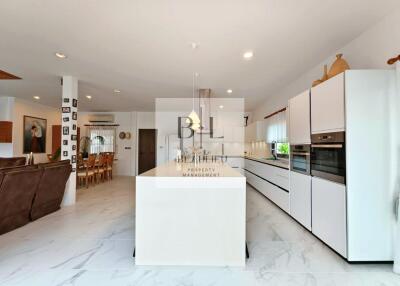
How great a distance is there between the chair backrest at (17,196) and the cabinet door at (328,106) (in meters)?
3.90

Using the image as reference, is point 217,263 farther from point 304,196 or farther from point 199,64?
point 199,64

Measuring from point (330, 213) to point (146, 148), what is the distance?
23.8 feet

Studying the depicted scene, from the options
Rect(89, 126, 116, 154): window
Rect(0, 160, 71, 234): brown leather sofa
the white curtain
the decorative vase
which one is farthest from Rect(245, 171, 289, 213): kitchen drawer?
Rect(89, 126, 116, 154): window

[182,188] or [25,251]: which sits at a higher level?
[182,188]

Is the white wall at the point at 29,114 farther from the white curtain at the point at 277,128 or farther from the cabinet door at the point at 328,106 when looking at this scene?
the cabinet door at the point at 328,106

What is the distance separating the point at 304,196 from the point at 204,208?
1.61 m

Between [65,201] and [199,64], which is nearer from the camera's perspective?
[199,64]

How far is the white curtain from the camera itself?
470 cm

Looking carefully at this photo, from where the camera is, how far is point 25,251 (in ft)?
7.76

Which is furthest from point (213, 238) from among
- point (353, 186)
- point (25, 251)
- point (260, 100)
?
point (260, 100)

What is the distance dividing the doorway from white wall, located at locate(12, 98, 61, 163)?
10.2 ft

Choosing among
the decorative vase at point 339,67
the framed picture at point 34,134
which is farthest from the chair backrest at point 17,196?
the framed picture at point 34,134

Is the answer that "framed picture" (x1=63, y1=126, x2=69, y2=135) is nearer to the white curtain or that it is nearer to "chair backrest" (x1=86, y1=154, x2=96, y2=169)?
"chair backrest" (x1=86, y1=154, x2=96, y2=169)

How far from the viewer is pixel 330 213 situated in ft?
7.72
